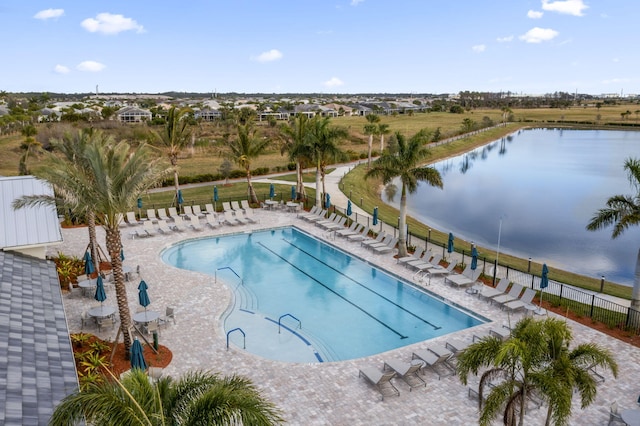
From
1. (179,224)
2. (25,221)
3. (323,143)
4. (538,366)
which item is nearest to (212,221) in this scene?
(179,224)

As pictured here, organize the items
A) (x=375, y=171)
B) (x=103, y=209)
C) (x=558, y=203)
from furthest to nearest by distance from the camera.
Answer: (x=558, y=203) < (x=375, y=171) < (x=103, y=209)

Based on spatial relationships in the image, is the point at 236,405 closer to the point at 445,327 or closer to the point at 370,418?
the point at 370,418

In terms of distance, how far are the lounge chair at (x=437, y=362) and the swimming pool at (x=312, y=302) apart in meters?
2.20

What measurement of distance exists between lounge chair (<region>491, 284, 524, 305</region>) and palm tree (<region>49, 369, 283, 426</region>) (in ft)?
42.4

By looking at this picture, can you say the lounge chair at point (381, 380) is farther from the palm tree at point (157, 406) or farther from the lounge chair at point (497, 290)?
the lounge chair at point (497, 290)

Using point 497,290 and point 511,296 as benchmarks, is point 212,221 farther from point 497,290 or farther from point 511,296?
point 511,296

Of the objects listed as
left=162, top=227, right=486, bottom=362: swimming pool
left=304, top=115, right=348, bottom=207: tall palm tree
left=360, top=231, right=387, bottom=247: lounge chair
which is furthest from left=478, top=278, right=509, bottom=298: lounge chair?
left=304, top=115, right=348, bottom=207: tall palm tree

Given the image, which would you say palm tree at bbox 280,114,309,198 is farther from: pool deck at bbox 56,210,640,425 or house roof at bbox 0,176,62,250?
house roof at bbox 0,176,62,250

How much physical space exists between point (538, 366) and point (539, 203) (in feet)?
116

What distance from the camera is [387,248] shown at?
23.3 meters

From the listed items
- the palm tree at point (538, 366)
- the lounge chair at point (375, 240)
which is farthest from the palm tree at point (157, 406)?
the lounge chair at point (375, 240)

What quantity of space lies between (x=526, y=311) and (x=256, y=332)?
30.6 feet

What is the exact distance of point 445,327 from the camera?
16703 millimetres

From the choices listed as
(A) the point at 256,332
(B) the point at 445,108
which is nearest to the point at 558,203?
(A) the point at 256,332
